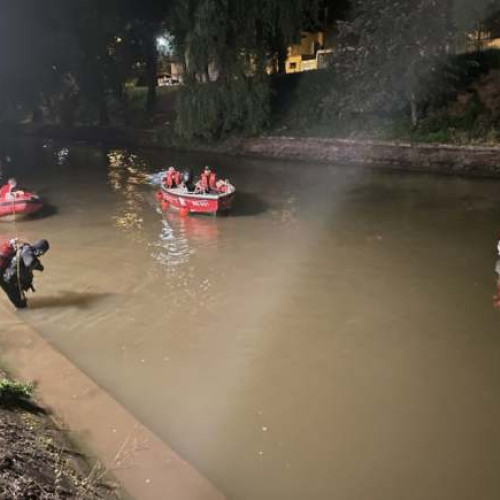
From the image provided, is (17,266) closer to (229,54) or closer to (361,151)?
(361,151)

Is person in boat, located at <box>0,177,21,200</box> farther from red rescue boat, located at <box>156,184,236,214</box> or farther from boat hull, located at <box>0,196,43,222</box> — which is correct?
red rescue boat, located at <box>156,184,236,214</box>

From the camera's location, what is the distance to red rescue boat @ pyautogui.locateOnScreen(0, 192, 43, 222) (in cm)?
1673

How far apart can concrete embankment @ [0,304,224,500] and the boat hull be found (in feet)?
31.1

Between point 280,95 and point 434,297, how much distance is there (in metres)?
24.4

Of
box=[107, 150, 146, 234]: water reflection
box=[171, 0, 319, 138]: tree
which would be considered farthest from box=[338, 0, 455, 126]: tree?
box=[107, 150, 146, 234]: water reflection

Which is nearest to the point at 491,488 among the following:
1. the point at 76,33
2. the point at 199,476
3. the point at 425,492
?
the point at 425,492

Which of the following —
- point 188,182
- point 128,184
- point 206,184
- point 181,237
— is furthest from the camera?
point 128,184

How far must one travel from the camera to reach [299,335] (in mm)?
9008

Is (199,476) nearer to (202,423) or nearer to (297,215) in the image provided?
(202,423)

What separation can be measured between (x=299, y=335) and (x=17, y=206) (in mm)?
11259

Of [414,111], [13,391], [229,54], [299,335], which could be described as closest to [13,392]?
[13,391]

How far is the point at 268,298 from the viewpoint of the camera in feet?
34.8

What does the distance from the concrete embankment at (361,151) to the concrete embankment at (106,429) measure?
18479mm

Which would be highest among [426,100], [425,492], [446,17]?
[446,17]
